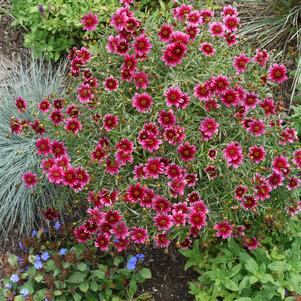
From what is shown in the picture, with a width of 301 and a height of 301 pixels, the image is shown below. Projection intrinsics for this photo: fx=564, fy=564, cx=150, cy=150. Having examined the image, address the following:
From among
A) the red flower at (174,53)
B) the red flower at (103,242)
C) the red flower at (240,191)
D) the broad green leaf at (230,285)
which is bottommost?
the broad green leaf at (230,285)

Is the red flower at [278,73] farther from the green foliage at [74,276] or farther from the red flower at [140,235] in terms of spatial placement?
the green foliage at [74,276]

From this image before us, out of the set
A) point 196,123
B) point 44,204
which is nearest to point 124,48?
point 196,123

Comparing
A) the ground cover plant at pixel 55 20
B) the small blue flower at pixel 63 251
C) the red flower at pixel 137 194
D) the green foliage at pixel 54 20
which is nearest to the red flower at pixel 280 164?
the red flower at pixel 137 194

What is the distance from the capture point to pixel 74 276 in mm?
3164

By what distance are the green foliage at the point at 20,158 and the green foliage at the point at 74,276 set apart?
25 cm

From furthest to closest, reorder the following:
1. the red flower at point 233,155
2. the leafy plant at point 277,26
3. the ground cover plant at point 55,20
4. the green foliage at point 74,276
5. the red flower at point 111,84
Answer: the leafy plant at point 277,26 → the ground cover plant at point 55,20 → the green foliage at point 74,276 → the red flower at point 111,84 → the red flower at point 233,155

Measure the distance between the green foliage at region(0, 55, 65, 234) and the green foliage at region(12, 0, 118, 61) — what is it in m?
0.15

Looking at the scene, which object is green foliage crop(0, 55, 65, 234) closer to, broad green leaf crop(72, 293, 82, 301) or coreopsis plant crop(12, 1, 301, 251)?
coreopsis plant crop(12, 1, 301, 251)

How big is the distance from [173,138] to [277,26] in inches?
66.3

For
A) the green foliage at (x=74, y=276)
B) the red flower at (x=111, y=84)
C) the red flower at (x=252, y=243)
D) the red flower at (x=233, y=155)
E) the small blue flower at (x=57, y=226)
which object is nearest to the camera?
the red flower at (x=233, y=155)

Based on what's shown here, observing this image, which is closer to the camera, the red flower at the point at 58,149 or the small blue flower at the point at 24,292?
the red flower at the point at 58,149

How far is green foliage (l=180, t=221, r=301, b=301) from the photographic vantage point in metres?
2.92

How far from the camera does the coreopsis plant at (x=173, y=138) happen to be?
9.21ft

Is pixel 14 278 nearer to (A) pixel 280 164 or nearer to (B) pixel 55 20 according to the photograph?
(A) pixel 280 164
